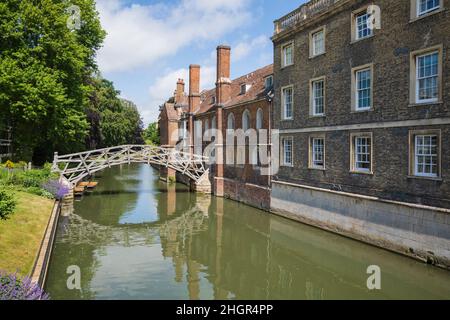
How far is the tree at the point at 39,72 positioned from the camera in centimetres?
2286

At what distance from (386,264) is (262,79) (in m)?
16.5

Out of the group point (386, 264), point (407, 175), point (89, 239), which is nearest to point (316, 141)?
point (407, 175)

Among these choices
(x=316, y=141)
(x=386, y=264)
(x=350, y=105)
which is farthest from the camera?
(x=316, y=141)

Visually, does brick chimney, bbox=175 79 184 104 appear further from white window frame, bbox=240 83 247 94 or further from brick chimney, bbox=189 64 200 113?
white window frame, bbox=240 83 247 94

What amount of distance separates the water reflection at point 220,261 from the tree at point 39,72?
7.16 m

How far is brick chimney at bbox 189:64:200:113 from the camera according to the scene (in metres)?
34.7

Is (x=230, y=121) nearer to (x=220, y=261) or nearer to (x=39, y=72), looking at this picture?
(x=39, y=72)

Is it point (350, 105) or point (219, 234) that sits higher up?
point (350, 105)

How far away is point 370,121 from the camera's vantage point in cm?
1434

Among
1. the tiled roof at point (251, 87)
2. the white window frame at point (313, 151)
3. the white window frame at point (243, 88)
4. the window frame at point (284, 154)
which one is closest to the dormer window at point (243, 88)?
the white window frame at point (243, 88)

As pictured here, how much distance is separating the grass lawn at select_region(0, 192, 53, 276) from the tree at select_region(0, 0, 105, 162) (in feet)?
27.8

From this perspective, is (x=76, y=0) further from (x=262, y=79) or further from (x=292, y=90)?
(x=292, y=90)
